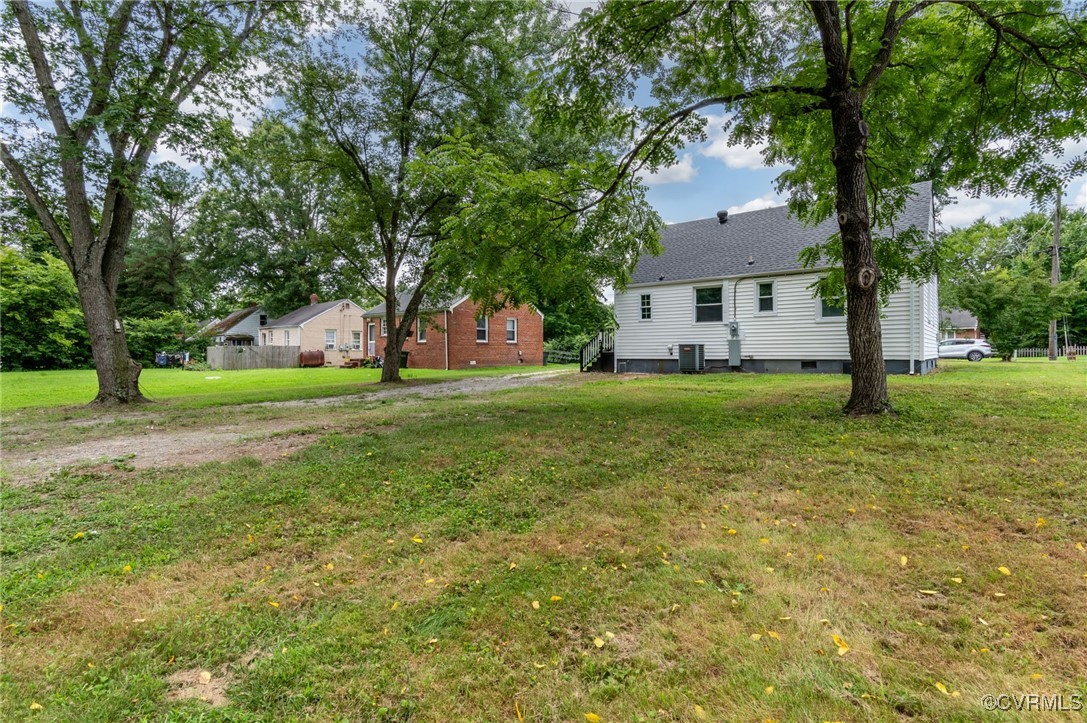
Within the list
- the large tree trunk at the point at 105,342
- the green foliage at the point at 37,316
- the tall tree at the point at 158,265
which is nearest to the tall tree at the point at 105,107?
the large tree trunk at the point at 105,342

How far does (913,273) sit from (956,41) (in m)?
3.38

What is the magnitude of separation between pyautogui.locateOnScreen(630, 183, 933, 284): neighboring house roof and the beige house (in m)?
21.9

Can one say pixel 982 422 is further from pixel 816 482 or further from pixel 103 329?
pixel 103 329

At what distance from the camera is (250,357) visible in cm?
3141

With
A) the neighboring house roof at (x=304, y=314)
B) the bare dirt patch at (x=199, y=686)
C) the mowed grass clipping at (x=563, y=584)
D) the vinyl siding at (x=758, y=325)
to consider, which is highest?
the neighboring house roof at (x=304, y=314)

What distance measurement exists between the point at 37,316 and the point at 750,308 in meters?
33.7

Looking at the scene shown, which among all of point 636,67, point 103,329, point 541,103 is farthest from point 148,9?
point 636,67

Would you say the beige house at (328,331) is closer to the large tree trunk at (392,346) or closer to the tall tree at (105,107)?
the large tree trunk at (392,346)

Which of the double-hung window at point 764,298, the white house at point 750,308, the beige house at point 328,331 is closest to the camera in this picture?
the white house at point 750,308

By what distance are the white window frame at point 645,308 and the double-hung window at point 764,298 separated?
141 inches

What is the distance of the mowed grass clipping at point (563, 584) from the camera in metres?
1.96

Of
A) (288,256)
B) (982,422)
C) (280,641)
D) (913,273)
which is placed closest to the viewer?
(280,641)

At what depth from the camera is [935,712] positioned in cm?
177

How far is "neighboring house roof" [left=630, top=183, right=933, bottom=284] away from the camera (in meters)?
15.0
